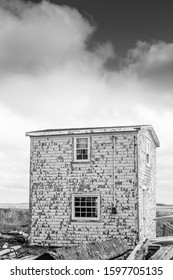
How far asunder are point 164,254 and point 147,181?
11.4 m

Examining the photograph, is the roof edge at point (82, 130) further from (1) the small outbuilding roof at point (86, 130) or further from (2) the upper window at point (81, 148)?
(2) the upper window at point (81, 148)

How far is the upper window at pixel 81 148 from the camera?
25.8 meters

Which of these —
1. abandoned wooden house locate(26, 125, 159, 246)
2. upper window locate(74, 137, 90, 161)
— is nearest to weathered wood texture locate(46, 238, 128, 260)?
abandoned wooden house locate(26, 125, 159, 246)

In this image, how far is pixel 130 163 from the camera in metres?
25.0

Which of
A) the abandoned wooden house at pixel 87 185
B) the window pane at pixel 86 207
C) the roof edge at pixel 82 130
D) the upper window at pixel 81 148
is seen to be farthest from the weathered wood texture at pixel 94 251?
the roof edge at pixel 82 130

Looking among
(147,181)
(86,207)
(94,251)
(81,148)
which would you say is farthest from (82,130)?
(94,251)

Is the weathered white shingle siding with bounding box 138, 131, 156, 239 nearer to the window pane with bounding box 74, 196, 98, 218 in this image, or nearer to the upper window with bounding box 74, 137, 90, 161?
the window pane with bounding box 74, 196, 98, 218

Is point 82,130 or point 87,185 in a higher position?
point 82,130

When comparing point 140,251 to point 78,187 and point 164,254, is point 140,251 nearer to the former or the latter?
point 164,254

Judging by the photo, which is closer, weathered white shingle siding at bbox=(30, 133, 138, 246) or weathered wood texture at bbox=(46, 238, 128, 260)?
weathered wood texture at bbox=(46, 238, 128, 260)

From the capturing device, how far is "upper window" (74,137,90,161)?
25.8 metres

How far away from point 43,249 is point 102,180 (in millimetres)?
4959

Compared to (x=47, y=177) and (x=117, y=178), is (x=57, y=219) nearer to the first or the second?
(x=47, y=177)

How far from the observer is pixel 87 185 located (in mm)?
25547
